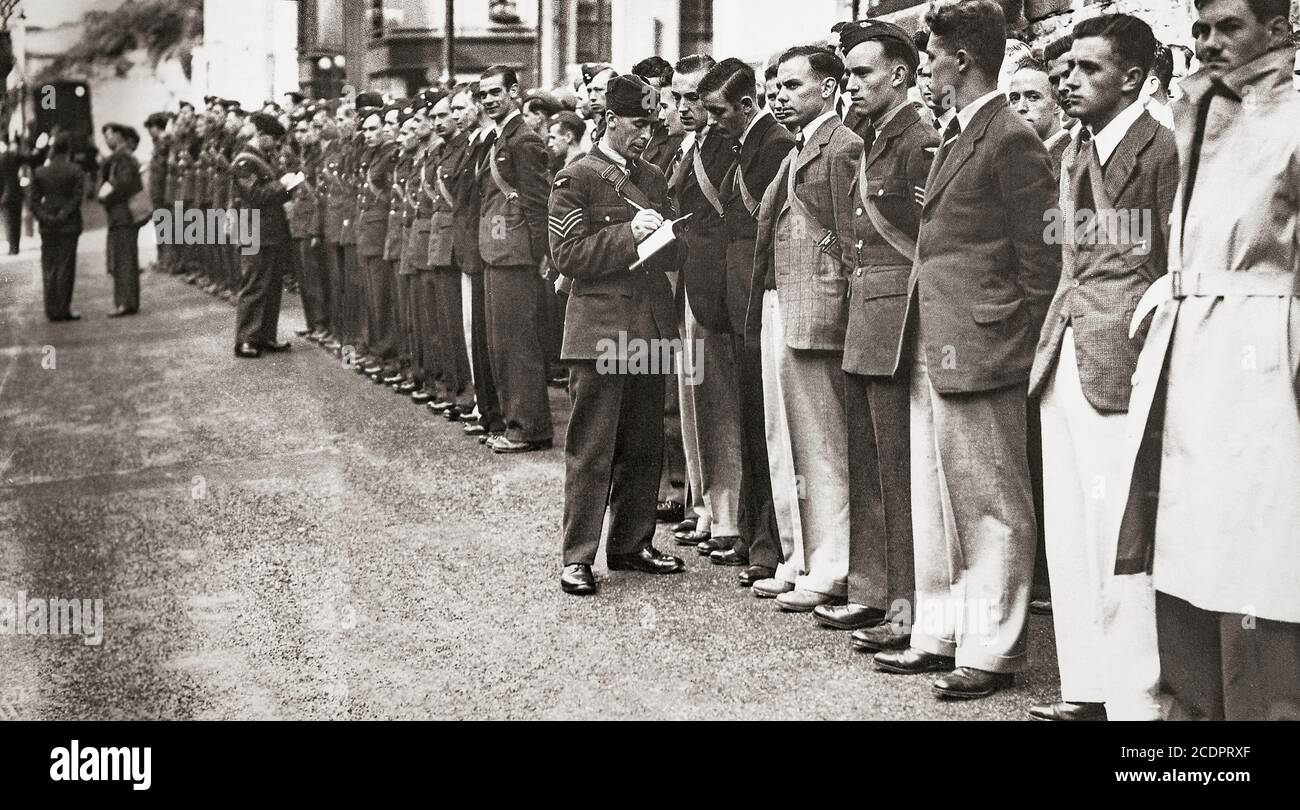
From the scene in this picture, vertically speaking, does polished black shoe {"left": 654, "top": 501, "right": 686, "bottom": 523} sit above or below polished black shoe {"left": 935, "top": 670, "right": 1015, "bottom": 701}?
below

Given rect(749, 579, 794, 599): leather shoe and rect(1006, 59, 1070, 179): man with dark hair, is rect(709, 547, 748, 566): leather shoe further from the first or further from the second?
rect(1006, 59, 1070, 179): man with dark hair

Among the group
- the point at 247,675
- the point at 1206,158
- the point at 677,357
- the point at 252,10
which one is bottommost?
the point at 247,675

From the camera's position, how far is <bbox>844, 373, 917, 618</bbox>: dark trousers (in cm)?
541

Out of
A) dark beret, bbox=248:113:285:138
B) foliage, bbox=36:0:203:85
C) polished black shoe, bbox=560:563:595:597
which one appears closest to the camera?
polished black shoe, bbox=560:563:595:597

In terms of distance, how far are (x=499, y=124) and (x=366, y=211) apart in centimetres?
340

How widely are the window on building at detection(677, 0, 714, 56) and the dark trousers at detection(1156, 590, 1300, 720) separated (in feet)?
70.8

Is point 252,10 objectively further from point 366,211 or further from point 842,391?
point 842,391

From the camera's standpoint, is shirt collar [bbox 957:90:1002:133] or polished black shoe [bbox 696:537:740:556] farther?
polished black shoe [bbox 696:537:740:556]

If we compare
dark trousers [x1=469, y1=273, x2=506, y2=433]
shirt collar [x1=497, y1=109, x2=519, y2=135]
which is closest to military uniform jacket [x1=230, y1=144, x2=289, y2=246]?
dark trousers [x1=469, y1=273, x2=506, y2=433]

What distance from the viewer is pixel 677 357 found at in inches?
291

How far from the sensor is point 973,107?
489 centimetres

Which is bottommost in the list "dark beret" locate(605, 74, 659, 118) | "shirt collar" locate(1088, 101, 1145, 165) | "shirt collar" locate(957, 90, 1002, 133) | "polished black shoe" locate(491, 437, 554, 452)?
"polished black shoe" locate(491, 437, 554, 452)
